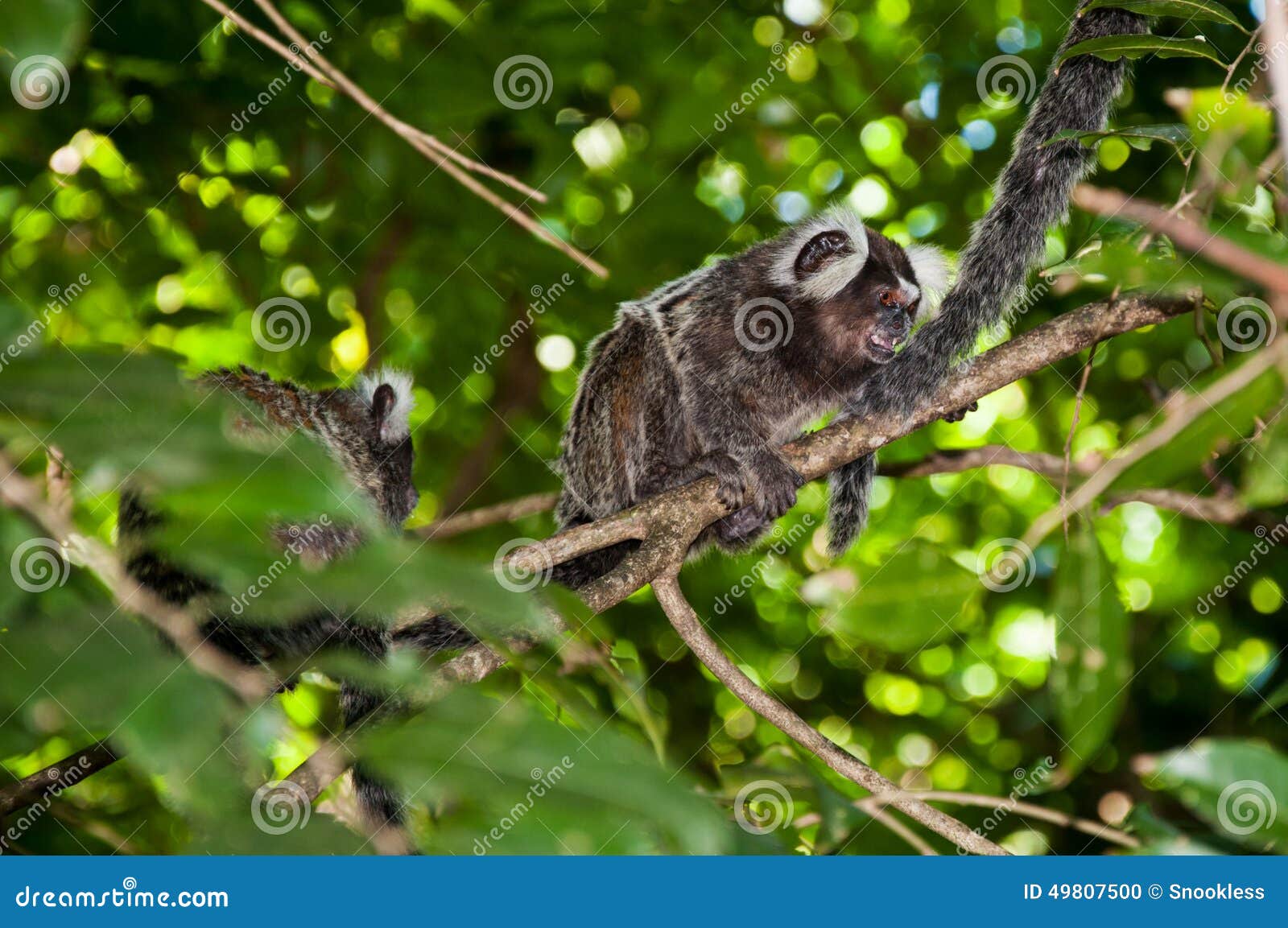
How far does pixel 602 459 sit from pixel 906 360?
126 cm

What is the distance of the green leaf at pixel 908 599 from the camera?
1506mm

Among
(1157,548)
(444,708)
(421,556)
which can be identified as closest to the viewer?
(421,556)

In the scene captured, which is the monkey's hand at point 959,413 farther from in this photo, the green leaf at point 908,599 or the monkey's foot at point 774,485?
the green leaf at point 908,599

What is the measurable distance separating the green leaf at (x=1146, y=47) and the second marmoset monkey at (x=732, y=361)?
1813mm

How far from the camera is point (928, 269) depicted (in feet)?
13.1

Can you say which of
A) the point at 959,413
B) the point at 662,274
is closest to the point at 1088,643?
the point at 959,413

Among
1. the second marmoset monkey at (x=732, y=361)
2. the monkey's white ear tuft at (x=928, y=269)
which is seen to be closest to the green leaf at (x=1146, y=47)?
the second marmoset monkey at (x=732, y=361)

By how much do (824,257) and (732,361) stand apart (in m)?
0.49

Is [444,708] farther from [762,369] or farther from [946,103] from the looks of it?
[946,103]

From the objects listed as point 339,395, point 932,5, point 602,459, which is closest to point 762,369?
point 602,459

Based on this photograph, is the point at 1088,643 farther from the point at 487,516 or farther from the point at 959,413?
the point at 487,516

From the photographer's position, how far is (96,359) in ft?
2.62

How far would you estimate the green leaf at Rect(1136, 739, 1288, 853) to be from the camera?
0.96m

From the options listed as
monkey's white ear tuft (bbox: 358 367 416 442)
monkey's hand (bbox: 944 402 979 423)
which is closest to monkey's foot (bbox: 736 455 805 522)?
monkey's hand (bbox: 944 402 979 423)
